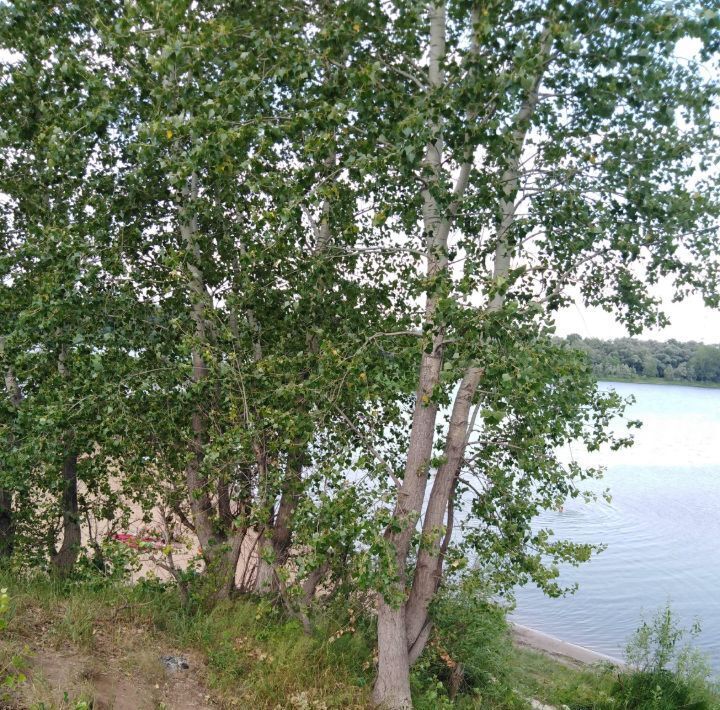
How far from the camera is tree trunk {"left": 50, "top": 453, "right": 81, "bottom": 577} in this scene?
7.56 m

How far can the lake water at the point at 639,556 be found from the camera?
49.4ft

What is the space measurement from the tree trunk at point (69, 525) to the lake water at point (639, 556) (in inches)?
279

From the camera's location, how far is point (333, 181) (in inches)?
229

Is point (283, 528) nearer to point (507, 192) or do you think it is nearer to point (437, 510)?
point (437, 510)

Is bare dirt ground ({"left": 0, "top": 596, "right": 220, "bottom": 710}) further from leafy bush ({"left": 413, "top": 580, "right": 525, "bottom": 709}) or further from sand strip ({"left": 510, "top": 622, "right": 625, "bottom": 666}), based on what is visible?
sand strip ({"left": 510, "top": 622, "right": 625, "bottom": 666})

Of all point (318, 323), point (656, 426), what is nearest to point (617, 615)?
point (318, 323)

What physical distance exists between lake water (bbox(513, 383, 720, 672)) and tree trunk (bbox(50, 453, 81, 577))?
7.08 meters

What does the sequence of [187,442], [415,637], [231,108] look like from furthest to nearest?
1. [187,442]
2. [415,637]
3. [231,108]

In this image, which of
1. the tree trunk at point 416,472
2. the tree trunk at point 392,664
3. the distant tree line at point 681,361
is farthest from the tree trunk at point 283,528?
the distant tree line at point 681,361

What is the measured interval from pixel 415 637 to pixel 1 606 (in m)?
4.58

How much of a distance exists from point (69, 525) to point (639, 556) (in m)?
17.4

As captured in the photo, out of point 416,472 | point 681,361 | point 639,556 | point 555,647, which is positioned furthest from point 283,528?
point 681,361

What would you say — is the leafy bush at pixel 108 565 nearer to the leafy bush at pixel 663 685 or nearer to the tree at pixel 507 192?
the tree at pixel 507 192

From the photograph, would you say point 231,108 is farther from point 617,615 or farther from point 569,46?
point 617,615
